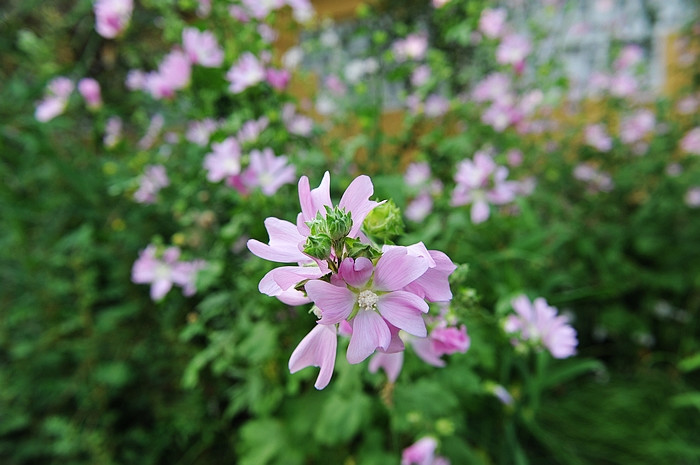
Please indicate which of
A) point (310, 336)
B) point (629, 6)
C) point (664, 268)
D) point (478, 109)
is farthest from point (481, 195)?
point (629, 6)

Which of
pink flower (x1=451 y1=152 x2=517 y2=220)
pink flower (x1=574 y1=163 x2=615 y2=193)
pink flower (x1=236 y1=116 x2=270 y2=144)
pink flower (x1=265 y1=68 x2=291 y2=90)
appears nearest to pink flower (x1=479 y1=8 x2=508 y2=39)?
pink flower (x1=451 y1=152 x2=517 y2=220)

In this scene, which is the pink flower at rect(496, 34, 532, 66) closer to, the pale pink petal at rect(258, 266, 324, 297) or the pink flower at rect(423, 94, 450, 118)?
the pink flower at rect(423, 94, 450, 118)

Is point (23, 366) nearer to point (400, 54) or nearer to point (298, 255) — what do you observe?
point (298, 255)

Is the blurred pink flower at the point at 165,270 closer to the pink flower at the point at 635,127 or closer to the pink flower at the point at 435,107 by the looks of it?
the pink flower at the point at 435,107

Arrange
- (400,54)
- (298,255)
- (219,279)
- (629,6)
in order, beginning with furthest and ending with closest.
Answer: (629,6)
(400,54)
(219,279)
(298,255)

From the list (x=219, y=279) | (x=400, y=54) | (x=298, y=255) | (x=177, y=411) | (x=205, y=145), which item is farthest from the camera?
(x=400, y=54)

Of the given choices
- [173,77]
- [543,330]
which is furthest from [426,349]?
[173,77]
